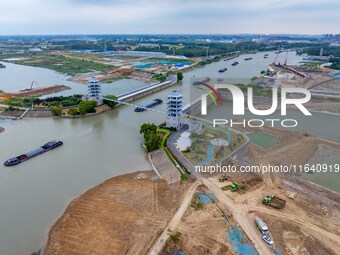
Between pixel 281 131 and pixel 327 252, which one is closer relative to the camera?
pixel 327 252

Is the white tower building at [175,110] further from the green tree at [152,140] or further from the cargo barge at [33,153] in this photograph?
the cargo barge at [33,153]

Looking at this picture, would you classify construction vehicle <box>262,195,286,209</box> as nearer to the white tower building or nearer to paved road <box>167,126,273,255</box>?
paved road <box>167,126,273,255</box>

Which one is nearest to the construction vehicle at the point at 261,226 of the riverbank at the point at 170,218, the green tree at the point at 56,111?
the riverbank at the point at 170,218

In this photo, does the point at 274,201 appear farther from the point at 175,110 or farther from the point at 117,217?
the point at 175,110

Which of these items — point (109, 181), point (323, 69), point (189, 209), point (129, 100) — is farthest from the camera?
point (323, 69)

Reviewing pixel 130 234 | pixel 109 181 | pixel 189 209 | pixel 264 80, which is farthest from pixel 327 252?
pixel 264 80

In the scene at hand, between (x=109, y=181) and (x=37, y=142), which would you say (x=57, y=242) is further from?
(x=37, y=142)
